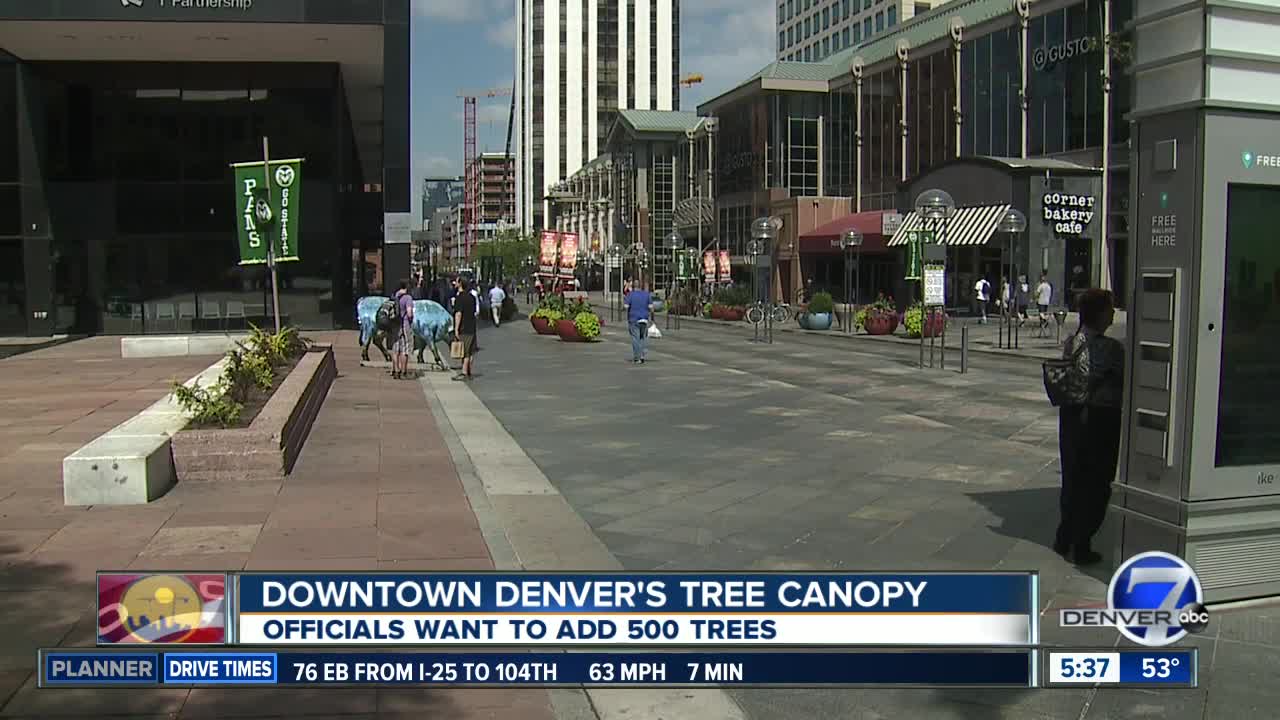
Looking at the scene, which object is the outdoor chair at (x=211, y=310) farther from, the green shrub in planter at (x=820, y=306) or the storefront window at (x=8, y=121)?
the green shrub in planter at (x=820, y=306)

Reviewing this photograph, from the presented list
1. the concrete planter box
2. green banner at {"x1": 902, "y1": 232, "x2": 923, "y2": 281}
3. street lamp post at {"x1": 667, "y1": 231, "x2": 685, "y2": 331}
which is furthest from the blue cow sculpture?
street lamp post at {"x1": 667, "y1": 231, "x2": 685, "y2": 331}

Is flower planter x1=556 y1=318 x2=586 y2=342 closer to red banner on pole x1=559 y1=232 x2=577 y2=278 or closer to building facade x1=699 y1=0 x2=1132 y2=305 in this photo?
red banner on pole x1=559 y1=232 x2=577 y2=278

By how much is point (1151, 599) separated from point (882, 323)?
30508mm

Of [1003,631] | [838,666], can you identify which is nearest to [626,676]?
[838,666]

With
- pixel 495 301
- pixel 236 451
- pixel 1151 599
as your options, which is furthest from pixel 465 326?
pixel 495 301

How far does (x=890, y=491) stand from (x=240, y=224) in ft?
37.4

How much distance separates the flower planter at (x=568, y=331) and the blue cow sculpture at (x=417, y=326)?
653 centimetres

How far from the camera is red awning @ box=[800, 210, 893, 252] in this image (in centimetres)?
5288

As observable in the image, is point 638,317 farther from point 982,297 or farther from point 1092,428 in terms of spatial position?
point 982,297

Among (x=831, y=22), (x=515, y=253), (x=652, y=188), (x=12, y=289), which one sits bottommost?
(x=12, y=289)

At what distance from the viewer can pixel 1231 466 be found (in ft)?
19.5

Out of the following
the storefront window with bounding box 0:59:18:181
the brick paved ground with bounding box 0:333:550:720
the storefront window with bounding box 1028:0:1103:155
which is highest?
the storefront window with bounding box 1028:0:1103:155

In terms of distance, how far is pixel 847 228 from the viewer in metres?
54.2

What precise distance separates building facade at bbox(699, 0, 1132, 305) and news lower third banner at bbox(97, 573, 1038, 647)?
27893 millimetres
